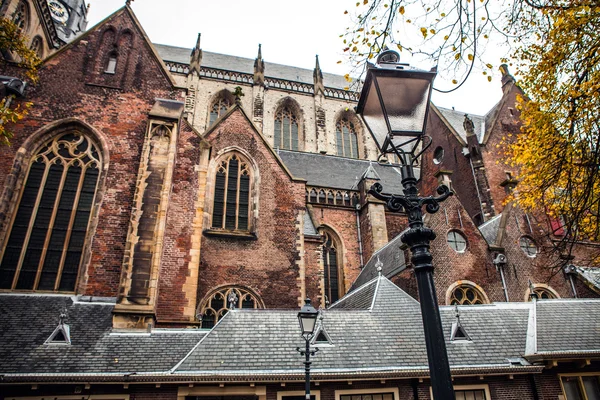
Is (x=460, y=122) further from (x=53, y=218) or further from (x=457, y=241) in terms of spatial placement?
(x=53, y=218)

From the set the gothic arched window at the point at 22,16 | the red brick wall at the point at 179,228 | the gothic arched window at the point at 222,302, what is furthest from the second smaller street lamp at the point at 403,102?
the gothic arched window at the point at 22,16

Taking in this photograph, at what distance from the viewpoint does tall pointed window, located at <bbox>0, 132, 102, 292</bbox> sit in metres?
11.6

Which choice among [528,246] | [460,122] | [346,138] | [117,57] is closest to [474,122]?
[460,122]

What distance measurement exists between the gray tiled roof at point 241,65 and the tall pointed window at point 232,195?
956 inches

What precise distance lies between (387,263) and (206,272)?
7.49 metres

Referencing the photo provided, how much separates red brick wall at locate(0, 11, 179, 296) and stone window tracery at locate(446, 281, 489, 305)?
11628 mm

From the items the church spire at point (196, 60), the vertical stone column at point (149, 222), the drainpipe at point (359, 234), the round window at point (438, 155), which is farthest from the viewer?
the church spire at point (196, 60)

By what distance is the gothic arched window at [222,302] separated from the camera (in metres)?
13.9

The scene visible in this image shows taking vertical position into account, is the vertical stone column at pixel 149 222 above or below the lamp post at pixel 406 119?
above

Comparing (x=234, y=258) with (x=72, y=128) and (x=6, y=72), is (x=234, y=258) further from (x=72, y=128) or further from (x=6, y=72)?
(x=6, y=72)

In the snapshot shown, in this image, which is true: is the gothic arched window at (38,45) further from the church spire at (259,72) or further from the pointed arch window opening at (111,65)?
the church spire at (259,72)

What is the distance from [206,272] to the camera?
1449 centimetres

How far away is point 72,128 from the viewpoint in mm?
13375

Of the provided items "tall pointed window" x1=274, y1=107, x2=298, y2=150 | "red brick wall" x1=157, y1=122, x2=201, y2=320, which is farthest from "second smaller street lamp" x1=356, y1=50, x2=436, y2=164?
"tall pointed window" x1=274, y1=107, x2=298, y2=150
